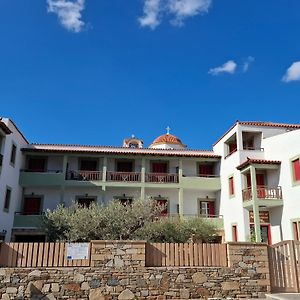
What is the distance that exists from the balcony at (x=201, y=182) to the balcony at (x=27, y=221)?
36.6 ft

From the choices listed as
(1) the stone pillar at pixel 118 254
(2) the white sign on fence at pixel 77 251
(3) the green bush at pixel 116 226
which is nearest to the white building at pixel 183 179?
(3) the green bush at pixel 116 226

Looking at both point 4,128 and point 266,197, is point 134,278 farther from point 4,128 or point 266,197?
point 4,128

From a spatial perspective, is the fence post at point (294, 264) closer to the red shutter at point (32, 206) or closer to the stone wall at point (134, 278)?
the stone wall at point (134, 278)

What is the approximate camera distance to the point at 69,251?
11.0m

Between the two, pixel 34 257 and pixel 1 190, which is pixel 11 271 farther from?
pixel 1 190

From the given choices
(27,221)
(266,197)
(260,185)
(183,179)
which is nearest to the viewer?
(266,197)

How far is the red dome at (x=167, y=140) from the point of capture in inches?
1345

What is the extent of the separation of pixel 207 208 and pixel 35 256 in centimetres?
1854

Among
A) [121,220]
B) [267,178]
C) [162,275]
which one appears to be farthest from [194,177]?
[162,275]

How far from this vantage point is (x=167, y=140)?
3422 cm

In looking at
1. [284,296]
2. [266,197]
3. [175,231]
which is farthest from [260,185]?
[284,296]

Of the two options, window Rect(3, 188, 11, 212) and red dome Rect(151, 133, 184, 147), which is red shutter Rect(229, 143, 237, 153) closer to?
red dome Rect(151, 133, 184, 147)

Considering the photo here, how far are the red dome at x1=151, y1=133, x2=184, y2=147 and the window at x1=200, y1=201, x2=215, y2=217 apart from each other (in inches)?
342

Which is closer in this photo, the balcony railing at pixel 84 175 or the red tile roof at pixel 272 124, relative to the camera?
the red tile roof at pixel 272 124
